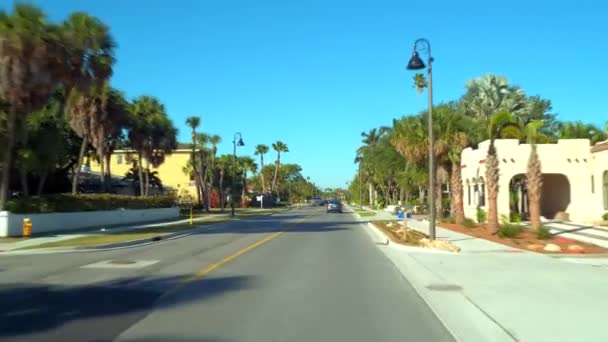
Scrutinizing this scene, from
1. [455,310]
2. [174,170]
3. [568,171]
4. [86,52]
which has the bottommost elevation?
[455,310]

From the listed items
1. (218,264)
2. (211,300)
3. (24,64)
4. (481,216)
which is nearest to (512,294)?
(211,300)

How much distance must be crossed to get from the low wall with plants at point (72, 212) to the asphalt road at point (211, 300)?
35.8 feet

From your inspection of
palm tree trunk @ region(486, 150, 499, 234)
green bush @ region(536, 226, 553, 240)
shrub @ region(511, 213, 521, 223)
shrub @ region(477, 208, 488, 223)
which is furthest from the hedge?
shrub @ region(511, 213, 521, 223)

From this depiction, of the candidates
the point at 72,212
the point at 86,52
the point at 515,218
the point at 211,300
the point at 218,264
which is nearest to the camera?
the point at 211,300

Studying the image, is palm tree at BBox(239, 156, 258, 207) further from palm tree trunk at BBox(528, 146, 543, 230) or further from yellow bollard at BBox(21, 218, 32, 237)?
palm tree trunk at BBox(528, 146, 543, 230)

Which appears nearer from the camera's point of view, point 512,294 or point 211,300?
point 211,300

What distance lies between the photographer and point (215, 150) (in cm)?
8119

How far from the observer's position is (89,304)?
34.6ft

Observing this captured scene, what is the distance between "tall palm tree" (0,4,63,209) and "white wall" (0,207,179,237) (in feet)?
3.63

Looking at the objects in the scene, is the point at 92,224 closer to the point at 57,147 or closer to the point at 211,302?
the point at 57,147

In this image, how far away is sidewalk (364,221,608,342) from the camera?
8.41 metres

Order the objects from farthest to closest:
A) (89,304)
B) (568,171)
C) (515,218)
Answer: (568,171), (515,218), (89,304)

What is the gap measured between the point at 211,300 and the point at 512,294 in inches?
217

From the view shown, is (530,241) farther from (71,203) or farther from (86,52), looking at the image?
(71,203)
